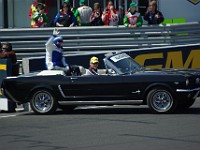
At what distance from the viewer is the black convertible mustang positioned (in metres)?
14.8

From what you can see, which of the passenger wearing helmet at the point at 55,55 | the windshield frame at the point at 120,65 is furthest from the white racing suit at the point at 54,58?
the windshield frame at the point at 120,65

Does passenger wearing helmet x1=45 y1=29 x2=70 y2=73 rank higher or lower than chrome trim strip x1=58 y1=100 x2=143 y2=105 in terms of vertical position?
higher

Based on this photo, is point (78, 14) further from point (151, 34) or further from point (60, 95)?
A: point (60, 95)

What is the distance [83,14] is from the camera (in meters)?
22.6

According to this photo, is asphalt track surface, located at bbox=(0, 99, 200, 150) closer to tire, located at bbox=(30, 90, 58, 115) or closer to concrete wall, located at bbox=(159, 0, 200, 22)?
tire, located at bbox=(30, 90, 58, 115)

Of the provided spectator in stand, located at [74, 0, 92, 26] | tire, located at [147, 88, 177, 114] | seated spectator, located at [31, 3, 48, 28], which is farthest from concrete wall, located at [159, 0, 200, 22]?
tire, located at [147, 88, 177, 114]

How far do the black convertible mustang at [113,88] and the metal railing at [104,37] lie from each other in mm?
6839

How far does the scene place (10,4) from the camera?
26.4m

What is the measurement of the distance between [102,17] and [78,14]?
0.79m

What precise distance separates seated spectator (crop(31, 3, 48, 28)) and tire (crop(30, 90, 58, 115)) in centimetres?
676

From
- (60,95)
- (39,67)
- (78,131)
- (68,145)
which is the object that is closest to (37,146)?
(68,145)

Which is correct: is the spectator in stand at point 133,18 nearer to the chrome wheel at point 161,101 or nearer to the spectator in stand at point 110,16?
the spectator in stand at point 110,16

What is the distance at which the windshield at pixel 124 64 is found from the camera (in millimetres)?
15477

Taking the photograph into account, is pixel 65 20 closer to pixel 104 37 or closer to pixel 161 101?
pixel 104 37
